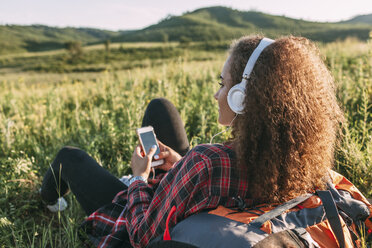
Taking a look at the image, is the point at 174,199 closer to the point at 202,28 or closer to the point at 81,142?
the point at 81,142

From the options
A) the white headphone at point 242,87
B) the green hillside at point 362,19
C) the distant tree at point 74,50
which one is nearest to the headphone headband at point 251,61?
the white headphone at point 242,87

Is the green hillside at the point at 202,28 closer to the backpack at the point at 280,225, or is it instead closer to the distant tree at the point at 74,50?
the distant tree at the point at 74,50

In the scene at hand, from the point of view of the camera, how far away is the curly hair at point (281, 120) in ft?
3.93

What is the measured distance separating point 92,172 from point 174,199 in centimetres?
96

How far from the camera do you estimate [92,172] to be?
6.69 ft

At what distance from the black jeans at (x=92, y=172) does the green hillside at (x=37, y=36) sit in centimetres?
10700

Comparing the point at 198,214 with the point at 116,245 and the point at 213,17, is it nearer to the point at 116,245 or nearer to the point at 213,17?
the point at 116,245

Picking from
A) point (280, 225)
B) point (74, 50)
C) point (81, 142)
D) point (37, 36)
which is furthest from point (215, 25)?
point (280, 225)

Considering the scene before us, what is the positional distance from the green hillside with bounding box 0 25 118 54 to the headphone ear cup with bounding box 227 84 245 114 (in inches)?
4264

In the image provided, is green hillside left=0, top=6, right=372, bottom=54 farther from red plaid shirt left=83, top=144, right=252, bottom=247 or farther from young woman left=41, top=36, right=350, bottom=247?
red plaid shirt left=83, top=144, right=252, bottom=247

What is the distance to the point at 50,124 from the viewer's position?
378 cm

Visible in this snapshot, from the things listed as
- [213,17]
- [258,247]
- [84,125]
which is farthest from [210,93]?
[213,17]

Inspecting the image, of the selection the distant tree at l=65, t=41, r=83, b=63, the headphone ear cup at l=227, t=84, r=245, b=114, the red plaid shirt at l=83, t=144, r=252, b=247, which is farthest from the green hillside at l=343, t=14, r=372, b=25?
the red plaid shirt at l=83, t=144, r=252, b=247

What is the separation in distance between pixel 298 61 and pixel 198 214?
77 cm
